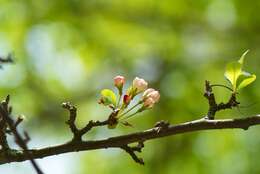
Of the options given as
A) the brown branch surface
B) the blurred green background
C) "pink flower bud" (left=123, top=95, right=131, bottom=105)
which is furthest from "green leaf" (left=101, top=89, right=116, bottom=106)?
the blurred green background

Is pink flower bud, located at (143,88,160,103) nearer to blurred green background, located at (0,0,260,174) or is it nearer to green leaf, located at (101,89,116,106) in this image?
green leaf, located at (101,89,116,106)

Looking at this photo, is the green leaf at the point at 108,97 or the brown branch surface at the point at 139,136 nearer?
the brown branch surface at the point at 139,136

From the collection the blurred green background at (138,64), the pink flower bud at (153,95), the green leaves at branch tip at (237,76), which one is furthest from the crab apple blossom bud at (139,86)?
the blurred green background at (138,64)

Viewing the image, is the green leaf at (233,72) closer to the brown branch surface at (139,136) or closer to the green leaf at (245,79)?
the green leaf at (245,79)

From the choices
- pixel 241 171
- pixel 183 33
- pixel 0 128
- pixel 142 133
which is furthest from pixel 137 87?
pixel 183 33

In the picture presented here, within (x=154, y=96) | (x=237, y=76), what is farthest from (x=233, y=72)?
(x=154, y=96)

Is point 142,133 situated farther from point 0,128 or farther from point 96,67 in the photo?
point 96,67
